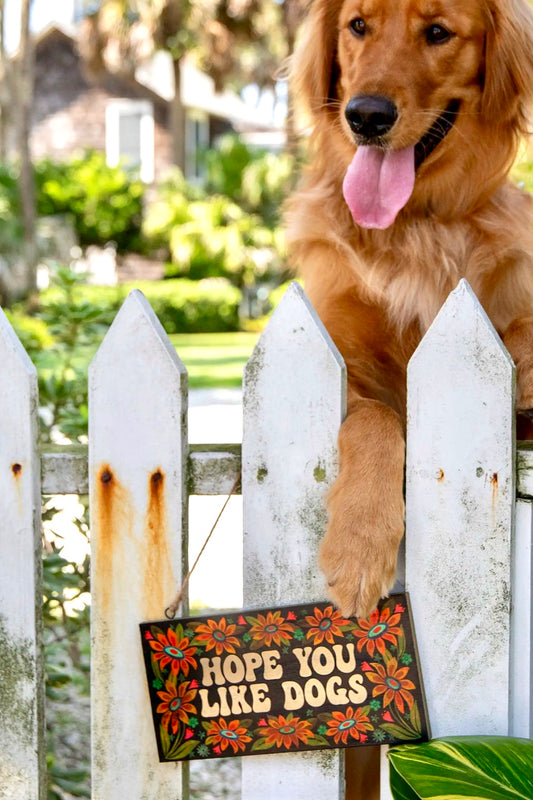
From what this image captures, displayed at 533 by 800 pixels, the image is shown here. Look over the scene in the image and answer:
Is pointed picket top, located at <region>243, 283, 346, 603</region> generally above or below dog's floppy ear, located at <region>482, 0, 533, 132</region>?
below

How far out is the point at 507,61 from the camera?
261 centimetres

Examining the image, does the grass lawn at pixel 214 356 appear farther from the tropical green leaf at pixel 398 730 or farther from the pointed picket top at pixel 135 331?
the tropical green leaf at pixel 398 730

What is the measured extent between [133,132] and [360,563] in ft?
101

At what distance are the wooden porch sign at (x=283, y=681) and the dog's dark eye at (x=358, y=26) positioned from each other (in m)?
1.56

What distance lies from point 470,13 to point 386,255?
2.21ft

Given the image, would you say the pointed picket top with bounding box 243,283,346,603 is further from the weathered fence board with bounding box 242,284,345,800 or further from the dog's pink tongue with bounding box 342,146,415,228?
the dog's pink tongue with bounding box 342,146,415,228

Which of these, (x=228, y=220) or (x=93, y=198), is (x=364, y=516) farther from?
(x=93, y=198)

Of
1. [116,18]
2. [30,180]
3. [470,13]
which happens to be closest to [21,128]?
[30,180]

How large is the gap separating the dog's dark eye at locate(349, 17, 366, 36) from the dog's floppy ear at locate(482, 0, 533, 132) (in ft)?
1.08

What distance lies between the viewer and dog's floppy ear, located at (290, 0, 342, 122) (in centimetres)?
282

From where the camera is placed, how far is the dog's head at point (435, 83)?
248 centimetres

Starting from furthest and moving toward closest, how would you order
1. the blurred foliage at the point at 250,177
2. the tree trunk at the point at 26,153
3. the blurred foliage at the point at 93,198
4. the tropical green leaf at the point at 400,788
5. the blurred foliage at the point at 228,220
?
the blurred foliage at the point at 93,198 → the blurred foliage at the point at 250,177 → the blurred foliage at the point at 228,220 → the tree trunk at the point at 26,153 → the tropical green leaf at the point at 400,788

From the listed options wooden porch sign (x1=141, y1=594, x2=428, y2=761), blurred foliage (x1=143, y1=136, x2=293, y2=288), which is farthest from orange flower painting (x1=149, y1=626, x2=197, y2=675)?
blurred foliage (x1=143, y1=136, x2=293, y2=288)

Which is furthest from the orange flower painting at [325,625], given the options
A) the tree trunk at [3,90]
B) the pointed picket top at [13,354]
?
the tree trunk at [3,90]
